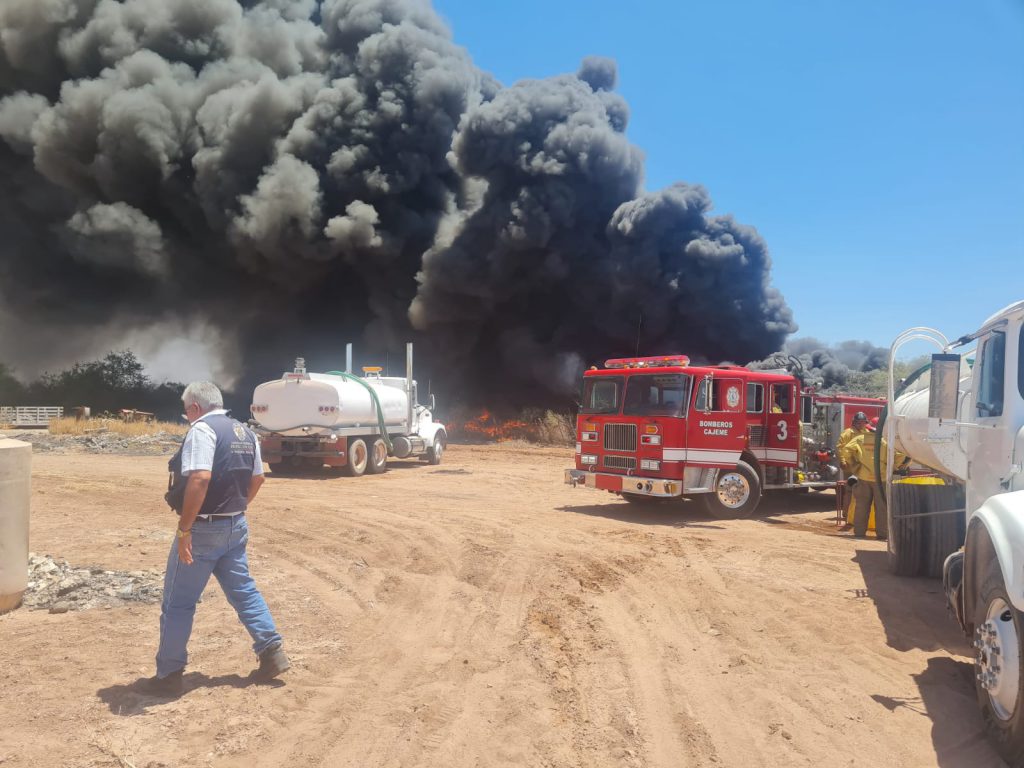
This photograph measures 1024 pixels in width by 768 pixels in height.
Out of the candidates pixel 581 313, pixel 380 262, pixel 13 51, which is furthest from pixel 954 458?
pixel 13 51

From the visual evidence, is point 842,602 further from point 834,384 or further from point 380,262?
point 380,262

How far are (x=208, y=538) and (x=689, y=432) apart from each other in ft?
27.6

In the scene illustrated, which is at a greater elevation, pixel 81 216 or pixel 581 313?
pixel 81 216

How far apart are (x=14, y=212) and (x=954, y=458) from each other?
50.2 metres

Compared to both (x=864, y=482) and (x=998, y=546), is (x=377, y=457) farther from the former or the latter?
(x=998, y=546)

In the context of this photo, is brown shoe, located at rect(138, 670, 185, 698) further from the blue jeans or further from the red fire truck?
the red fire truck

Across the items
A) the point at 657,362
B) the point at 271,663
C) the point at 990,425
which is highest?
the point at 657,362

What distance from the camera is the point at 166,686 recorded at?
450 centimetres

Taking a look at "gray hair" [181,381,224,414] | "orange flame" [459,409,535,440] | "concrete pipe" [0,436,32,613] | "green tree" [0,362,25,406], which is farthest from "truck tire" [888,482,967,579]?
"green tree" [0,362,25,406]

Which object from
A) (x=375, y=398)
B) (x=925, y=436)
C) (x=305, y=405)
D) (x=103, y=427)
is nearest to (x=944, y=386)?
(x=925, y=436)

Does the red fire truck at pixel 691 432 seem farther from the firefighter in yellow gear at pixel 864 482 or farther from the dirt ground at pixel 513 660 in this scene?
the dirt ground at pixel 513 660

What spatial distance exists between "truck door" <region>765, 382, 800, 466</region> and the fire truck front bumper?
2.05 m

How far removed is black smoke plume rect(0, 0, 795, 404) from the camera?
30.7 m

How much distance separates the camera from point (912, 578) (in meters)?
8.15
